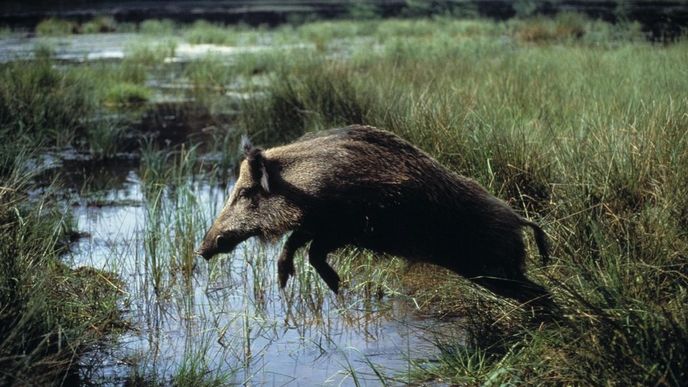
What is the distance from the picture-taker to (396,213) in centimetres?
484

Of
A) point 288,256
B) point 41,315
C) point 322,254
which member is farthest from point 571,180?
point 41,315

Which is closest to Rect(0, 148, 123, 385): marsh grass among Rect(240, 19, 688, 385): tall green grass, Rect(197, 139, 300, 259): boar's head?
Rect(197, 139, 300, 259): boar's head

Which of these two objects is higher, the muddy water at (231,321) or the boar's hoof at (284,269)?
the boar's hoof at (284,269)

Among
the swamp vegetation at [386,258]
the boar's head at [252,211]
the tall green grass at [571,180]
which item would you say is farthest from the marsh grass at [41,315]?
the tall green grass at [571,180]

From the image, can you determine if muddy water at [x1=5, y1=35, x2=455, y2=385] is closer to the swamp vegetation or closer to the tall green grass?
the swamp vegetation

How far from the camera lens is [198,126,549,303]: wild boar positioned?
477cm

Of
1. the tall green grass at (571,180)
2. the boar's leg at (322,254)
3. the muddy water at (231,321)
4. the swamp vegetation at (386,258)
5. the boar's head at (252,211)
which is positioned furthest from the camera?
the boar's head at (252,211)

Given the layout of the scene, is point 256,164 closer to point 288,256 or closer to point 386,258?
point 288,256

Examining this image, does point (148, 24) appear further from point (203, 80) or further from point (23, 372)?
point (23, 372)

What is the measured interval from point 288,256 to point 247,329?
48 cm

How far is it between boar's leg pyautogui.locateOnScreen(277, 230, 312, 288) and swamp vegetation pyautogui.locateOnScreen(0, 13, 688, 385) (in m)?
0.40

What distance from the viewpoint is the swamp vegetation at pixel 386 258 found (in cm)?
411

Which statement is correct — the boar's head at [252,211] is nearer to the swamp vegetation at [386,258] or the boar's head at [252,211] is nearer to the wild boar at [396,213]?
the wild boar at [396,213]

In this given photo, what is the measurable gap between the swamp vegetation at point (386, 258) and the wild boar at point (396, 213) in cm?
27
